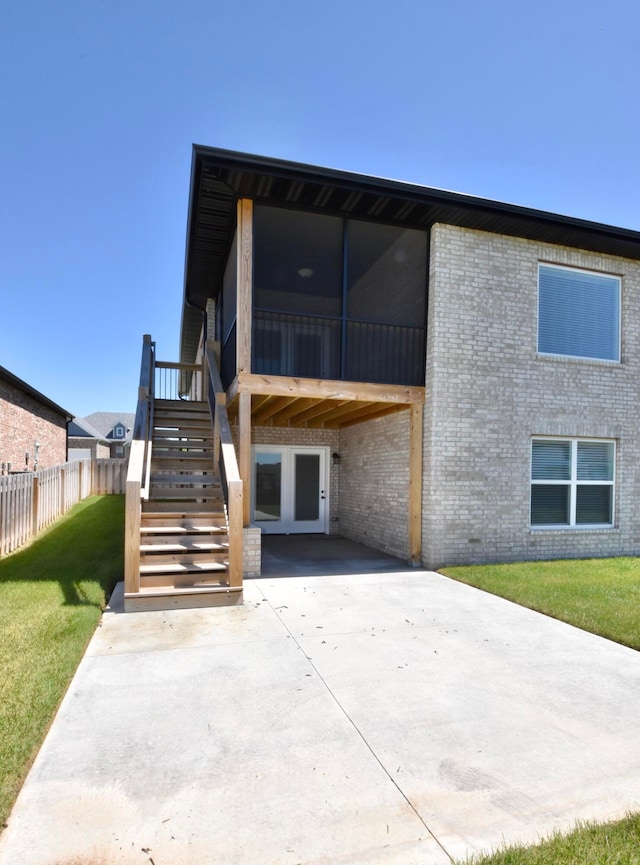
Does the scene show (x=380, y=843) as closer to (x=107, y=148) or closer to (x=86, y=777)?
(x=86, y=777)

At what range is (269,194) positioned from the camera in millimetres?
7215

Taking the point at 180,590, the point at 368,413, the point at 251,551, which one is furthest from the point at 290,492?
the point at 180,590

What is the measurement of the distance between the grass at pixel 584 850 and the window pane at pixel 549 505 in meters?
6.74

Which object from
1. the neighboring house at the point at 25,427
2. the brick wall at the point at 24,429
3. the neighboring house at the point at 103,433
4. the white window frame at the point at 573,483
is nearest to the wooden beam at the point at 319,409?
the white window frame at the point at 573,483

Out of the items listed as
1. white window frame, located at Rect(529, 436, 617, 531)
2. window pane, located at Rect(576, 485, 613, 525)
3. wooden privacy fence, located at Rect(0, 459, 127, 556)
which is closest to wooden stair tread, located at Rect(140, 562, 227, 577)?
wooden privacy fence, located at Rect(0, 459, 127, 556)

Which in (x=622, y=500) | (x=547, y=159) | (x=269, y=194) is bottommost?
(x=622, y=500)

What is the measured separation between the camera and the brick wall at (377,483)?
8.85 metres

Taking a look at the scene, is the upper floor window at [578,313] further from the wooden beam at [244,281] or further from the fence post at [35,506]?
the fence post at [35,506]

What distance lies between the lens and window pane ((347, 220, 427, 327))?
26.9 feet

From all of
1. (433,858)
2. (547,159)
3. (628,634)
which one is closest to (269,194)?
(547,159)

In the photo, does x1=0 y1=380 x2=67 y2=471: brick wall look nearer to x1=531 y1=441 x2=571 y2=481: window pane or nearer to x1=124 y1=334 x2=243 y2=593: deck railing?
x1=124 y1=334 x2=243 y2=593: deck railing

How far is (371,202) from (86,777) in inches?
292

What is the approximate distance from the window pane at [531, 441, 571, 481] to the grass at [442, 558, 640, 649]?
1466mm

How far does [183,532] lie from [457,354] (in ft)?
16.6
